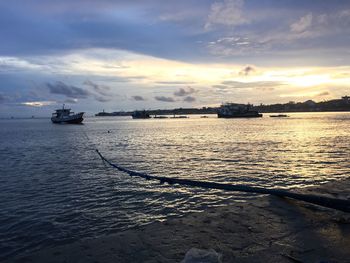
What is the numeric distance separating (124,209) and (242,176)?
28.1 ft

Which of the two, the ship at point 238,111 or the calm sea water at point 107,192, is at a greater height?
the ship at point 238,111

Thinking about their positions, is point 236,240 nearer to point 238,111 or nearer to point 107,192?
point 107,192

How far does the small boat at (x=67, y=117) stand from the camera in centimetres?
13162

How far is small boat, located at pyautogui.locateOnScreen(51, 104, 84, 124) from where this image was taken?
13162 centimetres

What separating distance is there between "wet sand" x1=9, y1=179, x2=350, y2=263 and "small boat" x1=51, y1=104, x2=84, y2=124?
12830cm

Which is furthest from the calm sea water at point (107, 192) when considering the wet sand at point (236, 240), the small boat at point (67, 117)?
the small boat at point (67, 117)

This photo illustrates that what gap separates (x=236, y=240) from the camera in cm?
772

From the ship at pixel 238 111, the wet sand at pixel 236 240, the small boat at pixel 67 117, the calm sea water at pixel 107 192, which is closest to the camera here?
the wet sand at pixel 236 240

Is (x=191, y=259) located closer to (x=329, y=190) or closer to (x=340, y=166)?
(x=329, y=190)

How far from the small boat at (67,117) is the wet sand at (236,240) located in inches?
5051

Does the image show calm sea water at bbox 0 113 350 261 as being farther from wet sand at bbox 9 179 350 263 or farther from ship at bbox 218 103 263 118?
ship at bbox 218 103 263 118

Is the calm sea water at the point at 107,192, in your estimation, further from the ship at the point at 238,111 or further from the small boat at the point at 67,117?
the ship at the point at 238,111

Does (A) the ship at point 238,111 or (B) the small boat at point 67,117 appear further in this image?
(A) the ship at point 238,111

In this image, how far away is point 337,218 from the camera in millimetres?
8852
